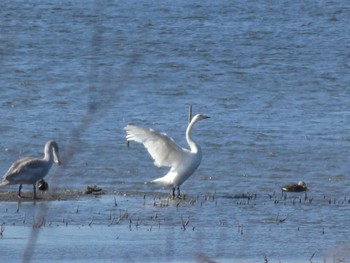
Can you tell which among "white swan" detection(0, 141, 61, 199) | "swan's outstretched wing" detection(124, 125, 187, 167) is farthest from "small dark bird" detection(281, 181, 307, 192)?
"white swan" detection(0, 141, 61, 199)

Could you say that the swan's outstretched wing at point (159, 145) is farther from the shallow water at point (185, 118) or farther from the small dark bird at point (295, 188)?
the small dark bird at point (295, 188)

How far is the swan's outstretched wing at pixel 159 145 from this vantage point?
406 inches

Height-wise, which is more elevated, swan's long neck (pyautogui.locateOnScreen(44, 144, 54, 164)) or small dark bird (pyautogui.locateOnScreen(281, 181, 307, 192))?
swan's long neck (pyautogui.locateOnScreen(44, 144, 54, 164))

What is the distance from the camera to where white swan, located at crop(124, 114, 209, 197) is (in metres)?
10.2

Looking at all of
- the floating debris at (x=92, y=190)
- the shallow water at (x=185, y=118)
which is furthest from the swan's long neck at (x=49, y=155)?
the floating debris at (x=92, y=190)

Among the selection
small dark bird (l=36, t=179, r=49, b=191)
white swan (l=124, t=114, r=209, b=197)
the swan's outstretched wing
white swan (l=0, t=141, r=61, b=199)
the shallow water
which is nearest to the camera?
the shallow water

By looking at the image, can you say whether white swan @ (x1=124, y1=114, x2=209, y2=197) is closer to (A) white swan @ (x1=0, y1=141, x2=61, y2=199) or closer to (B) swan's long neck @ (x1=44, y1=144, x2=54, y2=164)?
(B) swan's long neck @ (x1=44, y1=144, x2=54, y2=164)

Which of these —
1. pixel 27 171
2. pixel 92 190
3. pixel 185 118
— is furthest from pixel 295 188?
pixel 185 118

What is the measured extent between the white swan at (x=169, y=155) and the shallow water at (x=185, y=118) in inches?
9.2

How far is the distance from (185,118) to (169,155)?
14.0 feet

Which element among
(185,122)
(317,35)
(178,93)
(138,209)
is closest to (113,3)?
(317,35)

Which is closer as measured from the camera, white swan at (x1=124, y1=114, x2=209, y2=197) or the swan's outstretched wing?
white swan at (x1=124, y1=114, x2=209, y2=197)

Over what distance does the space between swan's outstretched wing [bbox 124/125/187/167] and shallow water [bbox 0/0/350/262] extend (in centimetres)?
30

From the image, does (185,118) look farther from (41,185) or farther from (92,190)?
(92,190)
